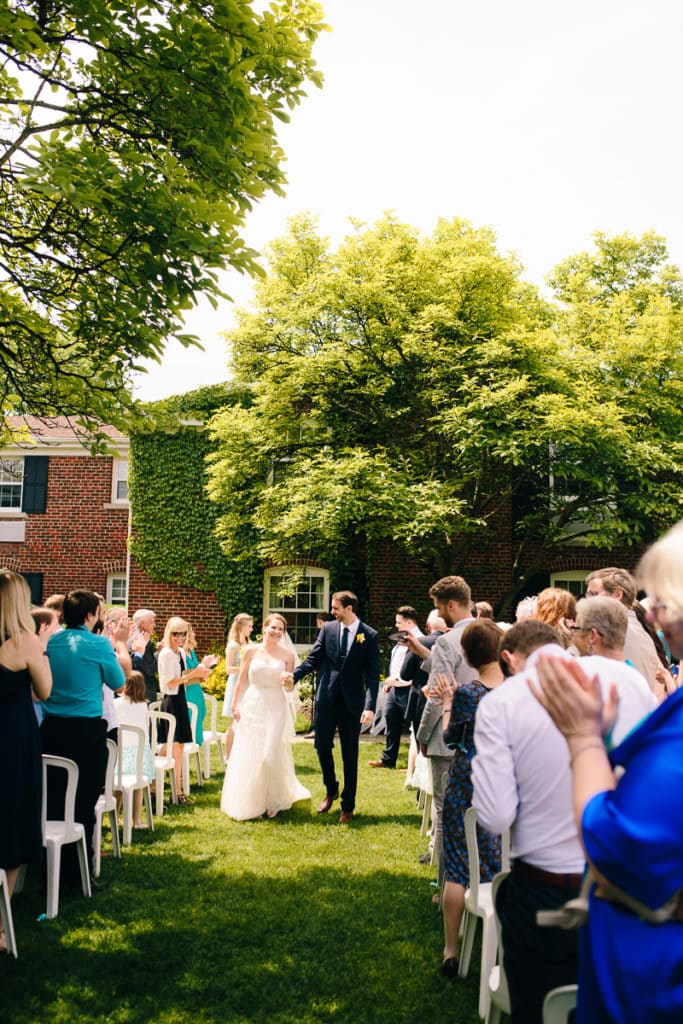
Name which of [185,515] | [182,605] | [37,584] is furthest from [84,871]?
[37,584]

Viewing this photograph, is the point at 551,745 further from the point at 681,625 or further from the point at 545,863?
the point at 681,625

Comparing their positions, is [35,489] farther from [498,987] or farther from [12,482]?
[498,987]

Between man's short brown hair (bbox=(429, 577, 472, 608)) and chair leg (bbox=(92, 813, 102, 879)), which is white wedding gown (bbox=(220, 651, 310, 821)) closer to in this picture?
chair leg (bbox=(92, 813, 102, 879))

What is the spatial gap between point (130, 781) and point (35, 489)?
65.1 ft

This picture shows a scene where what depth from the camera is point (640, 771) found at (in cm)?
153

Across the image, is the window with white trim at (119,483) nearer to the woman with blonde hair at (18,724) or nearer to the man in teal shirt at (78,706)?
the man in teal shirt at (78,706)

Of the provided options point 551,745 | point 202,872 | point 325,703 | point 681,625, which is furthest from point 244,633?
point 681,625

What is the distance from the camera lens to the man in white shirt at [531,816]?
2.73m

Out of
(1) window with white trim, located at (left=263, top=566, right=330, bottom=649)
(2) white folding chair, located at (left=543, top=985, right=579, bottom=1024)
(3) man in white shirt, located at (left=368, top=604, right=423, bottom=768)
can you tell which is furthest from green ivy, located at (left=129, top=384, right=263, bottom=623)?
(2) white folding chair, located at (left=543, top=985, right=579, bottom=1024)

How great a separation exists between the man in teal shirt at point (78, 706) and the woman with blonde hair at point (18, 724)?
909 millimetres

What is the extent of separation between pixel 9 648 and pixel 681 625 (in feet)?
13.0

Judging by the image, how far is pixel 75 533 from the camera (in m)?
25.1

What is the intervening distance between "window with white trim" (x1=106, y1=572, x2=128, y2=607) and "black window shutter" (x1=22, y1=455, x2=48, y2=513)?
3.16 metres

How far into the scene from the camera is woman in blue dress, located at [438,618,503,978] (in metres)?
4.29
